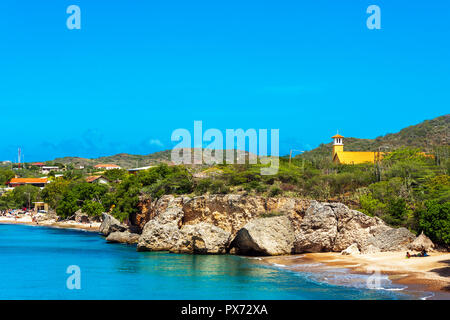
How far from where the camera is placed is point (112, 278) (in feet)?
90.5

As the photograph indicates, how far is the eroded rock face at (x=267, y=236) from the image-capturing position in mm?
35156

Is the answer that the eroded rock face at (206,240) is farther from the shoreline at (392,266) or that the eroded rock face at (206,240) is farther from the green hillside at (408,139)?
the green hillside at (408,139)

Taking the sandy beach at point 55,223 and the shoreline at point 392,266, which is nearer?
the shoreline at point 392,266

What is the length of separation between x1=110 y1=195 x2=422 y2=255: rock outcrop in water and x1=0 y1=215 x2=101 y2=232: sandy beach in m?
26.9

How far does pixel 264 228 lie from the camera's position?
35.2m

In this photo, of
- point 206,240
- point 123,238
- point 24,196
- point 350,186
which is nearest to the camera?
point 206,240

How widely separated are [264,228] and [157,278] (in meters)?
10.8

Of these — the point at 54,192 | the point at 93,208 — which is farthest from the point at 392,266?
the point at 54,192

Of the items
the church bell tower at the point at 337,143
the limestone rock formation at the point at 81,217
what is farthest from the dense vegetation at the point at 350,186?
the church bell tower at the point at 337,143

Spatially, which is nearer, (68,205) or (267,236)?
(267,236)

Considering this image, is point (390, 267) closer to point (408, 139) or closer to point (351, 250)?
point (351, 250)

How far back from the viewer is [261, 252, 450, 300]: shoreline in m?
23.0

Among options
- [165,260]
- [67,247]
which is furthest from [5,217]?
[165,260]
